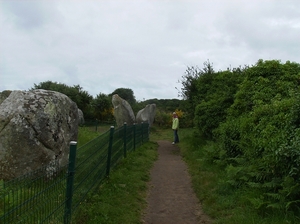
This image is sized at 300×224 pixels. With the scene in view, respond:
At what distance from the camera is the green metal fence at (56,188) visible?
367 cm

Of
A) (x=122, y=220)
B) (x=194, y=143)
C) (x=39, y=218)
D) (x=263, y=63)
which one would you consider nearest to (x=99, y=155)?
(x=122, y=220)

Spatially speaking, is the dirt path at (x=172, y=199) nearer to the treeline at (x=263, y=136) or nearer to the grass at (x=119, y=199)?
the grass at (x=119, y=199)

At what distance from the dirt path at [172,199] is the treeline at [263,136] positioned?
2.98ft

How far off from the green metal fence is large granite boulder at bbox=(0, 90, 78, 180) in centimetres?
83

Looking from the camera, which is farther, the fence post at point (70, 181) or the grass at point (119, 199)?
the grass at point (119, 199)

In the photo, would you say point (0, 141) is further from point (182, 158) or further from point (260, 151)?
point (182, 158)

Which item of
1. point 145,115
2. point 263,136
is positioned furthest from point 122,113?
point 263,136

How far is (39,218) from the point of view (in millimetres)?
4004

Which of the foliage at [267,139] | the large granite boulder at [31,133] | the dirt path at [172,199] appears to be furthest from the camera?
the large granite boulder at [31,133]

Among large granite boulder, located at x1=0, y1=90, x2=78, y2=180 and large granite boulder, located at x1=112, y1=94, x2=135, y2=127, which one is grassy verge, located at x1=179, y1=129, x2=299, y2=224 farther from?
large granite boulder, located at x1=112, y1=94, x2=135, y2=127

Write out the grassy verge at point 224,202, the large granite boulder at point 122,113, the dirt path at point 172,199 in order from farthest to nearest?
1. the large granite boulder at point 122,113
2. the dirt path at point 172,199
3. the grassy verge at point 224,202

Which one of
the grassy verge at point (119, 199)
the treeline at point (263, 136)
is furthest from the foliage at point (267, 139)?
the grassy verge at point (119, 199)

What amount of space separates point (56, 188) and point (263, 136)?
398 cm

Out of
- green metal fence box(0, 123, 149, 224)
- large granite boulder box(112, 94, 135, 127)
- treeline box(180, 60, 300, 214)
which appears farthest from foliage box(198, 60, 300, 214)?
large granite boulder box(112, 94, 135, 127)
